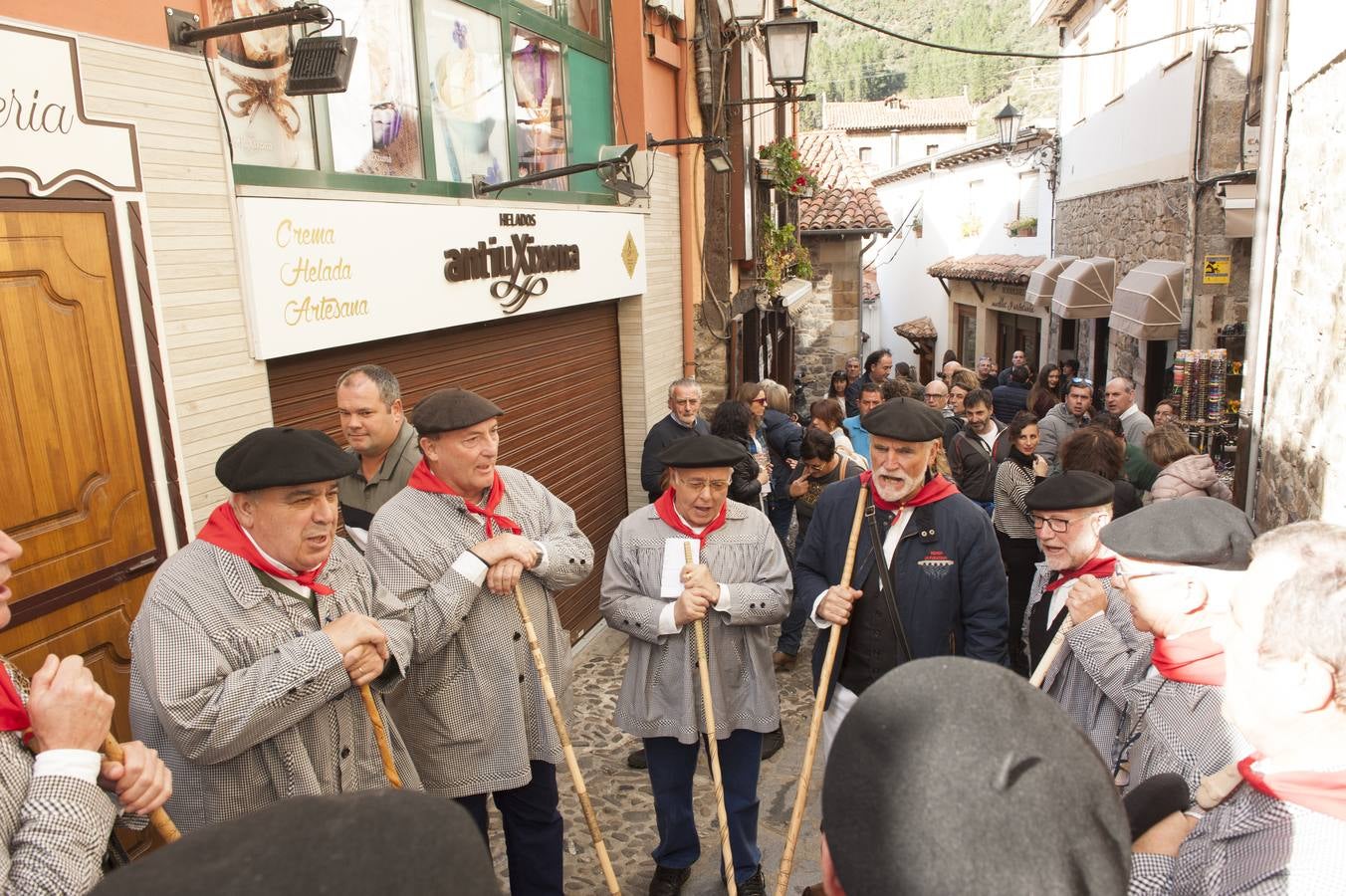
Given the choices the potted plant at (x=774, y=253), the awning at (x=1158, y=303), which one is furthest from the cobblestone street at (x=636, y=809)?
the awning at (x=1158, y=303)

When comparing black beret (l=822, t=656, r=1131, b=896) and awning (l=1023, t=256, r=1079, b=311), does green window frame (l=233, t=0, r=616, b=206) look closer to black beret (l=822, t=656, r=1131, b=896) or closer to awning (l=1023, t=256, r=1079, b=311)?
black beret (l=822, t=656, r=1131, b=896)

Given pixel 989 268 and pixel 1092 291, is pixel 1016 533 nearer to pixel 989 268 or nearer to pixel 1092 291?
pixel 1092 291

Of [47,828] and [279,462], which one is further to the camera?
[279,462]

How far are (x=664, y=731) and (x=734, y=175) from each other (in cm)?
706

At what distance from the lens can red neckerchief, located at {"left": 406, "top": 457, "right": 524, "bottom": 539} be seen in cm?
356

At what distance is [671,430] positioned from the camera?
6.76 meters

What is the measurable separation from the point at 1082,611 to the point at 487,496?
7.04ft

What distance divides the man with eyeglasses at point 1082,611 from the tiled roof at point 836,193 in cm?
1279

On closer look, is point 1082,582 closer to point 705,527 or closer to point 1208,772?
point 1208,772

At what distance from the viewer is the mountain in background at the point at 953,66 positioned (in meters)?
53.9

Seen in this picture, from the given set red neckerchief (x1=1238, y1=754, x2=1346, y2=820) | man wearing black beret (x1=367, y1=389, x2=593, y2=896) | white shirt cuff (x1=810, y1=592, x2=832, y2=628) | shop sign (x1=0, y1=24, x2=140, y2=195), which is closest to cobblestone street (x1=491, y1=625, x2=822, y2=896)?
white shirt cuff (x1=810, y1=592, x2=832, y2=628)

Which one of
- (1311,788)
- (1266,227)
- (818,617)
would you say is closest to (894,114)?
(1266,227)

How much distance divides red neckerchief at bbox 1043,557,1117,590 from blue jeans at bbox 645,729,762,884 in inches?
53.6

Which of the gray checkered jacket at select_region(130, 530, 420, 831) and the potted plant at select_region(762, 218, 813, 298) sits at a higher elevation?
the potted plant at select_region(762, 218, 813, 298)
